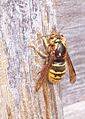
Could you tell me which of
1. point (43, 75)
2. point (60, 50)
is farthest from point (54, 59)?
point (43, 75)

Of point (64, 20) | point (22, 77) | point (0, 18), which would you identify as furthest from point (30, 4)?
point (64, 20)

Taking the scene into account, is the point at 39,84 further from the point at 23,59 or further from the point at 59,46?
the point at 59,46

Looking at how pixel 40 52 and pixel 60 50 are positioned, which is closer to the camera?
pixel 40 52

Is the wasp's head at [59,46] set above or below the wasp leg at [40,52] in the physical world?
below

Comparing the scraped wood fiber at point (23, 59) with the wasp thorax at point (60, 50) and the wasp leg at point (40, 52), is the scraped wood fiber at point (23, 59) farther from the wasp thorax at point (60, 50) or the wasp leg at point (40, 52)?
the wasp thorax at point (60, 50)

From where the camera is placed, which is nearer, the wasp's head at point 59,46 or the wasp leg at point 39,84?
the wasp leg at point 39,84

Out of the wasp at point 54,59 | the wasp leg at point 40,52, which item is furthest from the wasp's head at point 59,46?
the wasp leg at point 40,52

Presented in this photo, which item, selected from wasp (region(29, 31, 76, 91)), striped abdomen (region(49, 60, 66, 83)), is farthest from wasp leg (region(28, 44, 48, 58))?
striped abdomen (region(49, 60, 66, 83))

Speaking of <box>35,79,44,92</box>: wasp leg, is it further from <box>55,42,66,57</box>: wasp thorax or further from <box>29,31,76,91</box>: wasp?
<box>55,42,66,57</box>: wasp thorax

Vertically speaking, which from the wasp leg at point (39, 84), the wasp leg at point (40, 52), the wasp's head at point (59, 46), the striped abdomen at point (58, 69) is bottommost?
the striped abdomen at point (58, 69)
